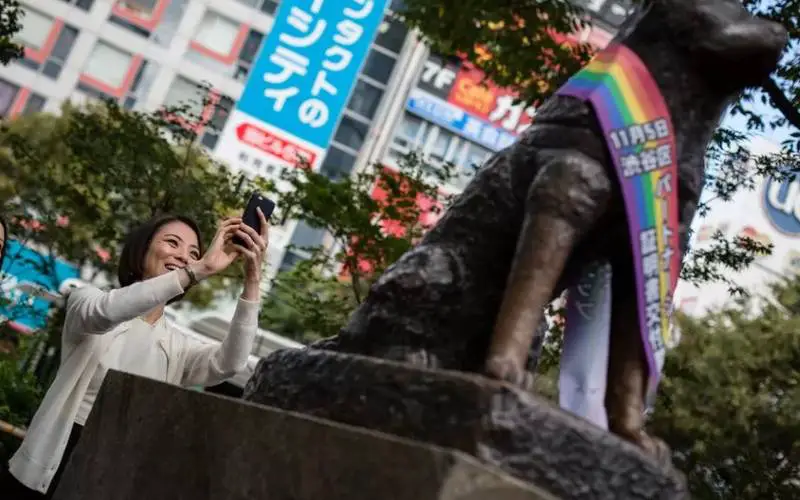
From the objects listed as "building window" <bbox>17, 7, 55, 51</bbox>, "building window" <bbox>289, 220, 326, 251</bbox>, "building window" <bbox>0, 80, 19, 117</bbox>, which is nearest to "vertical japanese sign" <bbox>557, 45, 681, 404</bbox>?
"building window" <bbox>289, 220, 326, 251</bbox>

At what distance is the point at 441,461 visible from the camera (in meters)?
1.54

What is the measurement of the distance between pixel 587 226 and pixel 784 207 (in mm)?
30430

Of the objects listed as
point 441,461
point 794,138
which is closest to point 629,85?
point 441,461

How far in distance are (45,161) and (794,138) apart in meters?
12.1

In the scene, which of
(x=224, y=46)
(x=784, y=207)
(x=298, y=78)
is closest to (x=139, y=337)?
(x=298, y=78)

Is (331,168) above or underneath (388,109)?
underneath

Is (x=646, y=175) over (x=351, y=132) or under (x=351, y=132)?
under

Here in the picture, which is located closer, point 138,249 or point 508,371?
point 508,371

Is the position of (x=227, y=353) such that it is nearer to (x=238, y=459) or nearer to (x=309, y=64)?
(x=238, y=459)

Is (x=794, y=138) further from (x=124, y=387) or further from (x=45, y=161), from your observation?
→ (x=45, y=161)

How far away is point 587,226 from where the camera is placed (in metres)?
2.10

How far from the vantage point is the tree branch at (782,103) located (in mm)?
6215

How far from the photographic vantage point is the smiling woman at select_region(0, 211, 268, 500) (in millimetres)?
2613

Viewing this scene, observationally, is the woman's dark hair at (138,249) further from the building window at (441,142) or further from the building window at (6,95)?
the building window at (6,95)
